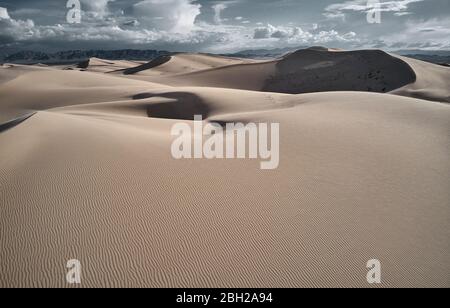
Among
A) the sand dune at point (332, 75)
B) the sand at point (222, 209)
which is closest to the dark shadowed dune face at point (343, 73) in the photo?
the sand dune at point (332, 75)

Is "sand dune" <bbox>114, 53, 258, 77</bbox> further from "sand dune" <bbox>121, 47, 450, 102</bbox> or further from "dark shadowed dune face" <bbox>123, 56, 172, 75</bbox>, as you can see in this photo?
"sand dune" <bbox>121, 47, 450, 102</bbox>

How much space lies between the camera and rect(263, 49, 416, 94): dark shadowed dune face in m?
31.4

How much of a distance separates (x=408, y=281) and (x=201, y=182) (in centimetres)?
340

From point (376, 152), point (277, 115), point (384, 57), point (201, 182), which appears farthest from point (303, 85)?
point (201, 182)

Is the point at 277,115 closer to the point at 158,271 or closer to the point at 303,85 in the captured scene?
the point at 158,271

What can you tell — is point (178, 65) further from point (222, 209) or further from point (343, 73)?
point (222, 209)

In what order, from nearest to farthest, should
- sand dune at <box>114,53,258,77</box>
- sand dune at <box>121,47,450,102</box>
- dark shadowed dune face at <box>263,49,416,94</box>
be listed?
sand dune at <box>121,47,450,102</box>
dark shadowed dune face at <box>263,49,416,94</box>
sand dune at <box>114,53,258,77</box>

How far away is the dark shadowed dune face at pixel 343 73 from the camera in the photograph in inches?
1236

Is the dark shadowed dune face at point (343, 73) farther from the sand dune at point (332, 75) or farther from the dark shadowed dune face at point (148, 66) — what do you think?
the dark shadowed dune face at point (148, 66)

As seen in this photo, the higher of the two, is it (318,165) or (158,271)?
(318,165)

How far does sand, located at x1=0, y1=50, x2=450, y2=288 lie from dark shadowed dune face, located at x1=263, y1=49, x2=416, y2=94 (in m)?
24.0

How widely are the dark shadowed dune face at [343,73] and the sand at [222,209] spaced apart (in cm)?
2403

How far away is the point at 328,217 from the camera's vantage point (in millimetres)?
5074

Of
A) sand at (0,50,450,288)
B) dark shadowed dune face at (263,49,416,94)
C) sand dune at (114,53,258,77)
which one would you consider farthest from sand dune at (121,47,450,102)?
sand at (0,50,450,288)
